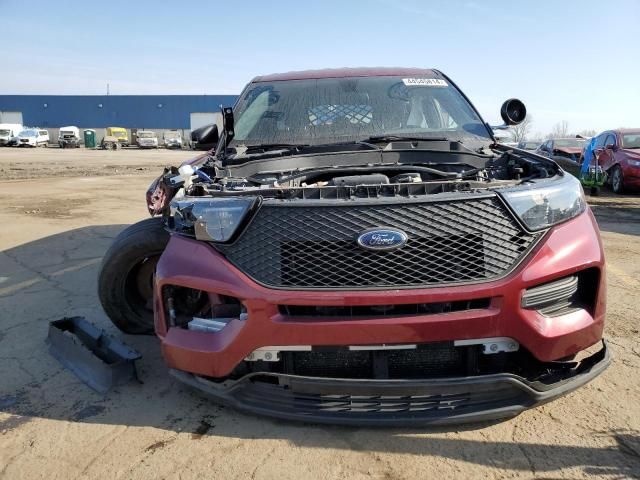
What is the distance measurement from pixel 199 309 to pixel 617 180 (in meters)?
11.7

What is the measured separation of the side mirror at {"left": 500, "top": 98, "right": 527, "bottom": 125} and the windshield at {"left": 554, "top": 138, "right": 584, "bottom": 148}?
45.2 ft

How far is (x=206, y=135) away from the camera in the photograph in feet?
13.1

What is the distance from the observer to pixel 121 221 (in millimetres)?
8180

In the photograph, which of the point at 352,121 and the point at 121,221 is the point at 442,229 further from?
the point at 121,221

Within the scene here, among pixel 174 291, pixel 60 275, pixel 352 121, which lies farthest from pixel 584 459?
pixel 60 275

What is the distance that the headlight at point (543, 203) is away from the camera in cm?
233

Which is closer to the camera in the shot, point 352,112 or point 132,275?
point 132,275

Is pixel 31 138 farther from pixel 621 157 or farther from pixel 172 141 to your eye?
pixel 621 157

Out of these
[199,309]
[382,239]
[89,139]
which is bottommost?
[199,309]

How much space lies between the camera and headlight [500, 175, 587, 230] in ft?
7.64

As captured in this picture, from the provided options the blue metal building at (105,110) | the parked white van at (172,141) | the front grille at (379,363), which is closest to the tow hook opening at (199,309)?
the front grille at (379,363)

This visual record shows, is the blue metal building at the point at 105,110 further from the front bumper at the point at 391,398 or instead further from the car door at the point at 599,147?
the front bumper at the point at 391,398

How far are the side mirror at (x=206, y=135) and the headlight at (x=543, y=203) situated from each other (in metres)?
2.37

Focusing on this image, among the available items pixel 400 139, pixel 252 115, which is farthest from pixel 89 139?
pixel 400 139
